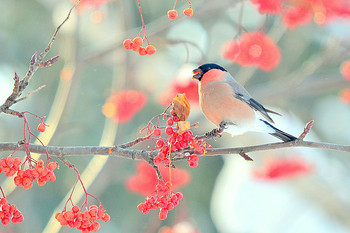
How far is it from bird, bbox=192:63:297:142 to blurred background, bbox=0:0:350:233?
24.8 inches

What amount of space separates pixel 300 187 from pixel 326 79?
1.98 meters

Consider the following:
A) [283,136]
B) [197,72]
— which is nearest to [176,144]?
[283,136]

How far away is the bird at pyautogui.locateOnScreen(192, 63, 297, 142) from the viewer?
1446 millimetres

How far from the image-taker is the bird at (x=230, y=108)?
1446 millimetres

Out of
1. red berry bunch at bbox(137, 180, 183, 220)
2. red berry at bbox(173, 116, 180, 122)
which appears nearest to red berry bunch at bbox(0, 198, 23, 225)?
red berry bunch at bbox(137, 180, 183, 220)

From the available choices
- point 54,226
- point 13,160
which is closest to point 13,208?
point 13,160

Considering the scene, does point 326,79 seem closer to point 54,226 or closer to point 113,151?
point 54,226

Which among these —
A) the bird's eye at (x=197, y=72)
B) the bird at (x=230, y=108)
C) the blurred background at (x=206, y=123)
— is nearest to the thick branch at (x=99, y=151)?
the bird at (x=230, y=108)

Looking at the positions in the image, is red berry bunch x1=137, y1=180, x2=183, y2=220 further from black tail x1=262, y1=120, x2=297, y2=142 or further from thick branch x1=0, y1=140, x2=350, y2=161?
black tail x1=262, y1=120, x2=297, y2=142

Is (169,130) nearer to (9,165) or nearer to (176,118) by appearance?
(176,118)

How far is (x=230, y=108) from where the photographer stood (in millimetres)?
1457

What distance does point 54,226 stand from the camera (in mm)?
1798

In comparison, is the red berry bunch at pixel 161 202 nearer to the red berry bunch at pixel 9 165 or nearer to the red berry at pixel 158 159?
the red berry at pixel 158 159

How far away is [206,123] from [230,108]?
104 centimetres
